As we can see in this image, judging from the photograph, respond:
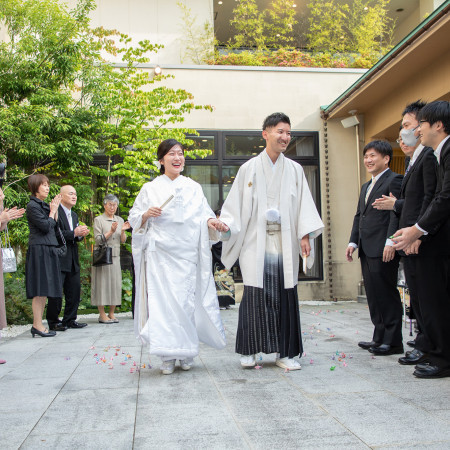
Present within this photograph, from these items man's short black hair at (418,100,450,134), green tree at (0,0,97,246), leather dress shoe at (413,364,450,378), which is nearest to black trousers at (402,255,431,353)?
leather dress shoe at (413,364,450,378)

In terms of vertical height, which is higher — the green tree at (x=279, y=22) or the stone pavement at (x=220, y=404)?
the green tree at (x=279, y=22)

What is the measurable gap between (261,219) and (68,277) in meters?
3.48

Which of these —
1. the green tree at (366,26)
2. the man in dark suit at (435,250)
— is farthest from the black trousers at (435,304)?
the green tree at (366,26)

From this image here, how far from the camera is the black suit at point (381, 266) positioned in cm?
397

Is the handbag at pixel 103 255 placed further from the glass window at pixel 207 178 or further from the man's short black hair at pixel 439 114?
the man's short black hair at pixel 439 114

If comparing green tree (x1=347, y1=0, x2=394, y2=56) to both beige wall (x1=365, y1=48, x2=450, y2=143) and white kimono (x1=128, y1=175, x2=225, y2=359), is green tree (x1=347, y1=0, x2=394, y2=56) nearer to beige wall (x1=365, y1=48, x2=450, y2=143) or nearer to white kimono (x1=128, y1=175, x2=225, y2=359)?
beige wall (x1=365, y1=48, x2=450, y2=143)

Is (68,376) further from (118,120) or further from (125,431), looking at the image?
(118,120)

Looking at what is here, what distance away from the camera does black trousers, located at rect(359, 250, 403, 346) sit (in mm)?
3967

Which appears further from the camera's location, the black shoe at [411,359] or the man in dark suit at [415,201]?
the black shoe at [411,359]

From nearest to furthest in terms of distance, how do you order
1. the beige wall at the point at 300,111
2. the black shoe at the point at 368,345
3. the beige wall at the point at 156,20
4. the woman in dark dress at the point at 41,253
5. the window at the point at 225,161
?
the black shoe at the point at 368,345 → the woman in dark dress at the point at 41,253 → the window at the point at 225,161 → the beige wall at the point at 300,111 → the beige wall at the point at 156,20

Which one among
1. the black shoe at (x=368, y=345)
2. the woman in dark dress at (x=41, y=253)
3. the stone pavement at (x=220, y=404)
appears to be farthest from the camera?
the woman in dark dress at (x=41, y=253)

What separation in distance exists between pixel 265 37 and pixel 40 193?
305 inches

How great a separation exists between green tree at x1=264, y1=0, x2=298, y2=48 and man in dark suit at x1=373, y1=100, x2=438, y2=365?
27.3 ft

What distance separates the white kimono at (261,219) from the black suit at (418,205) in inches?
23.8
